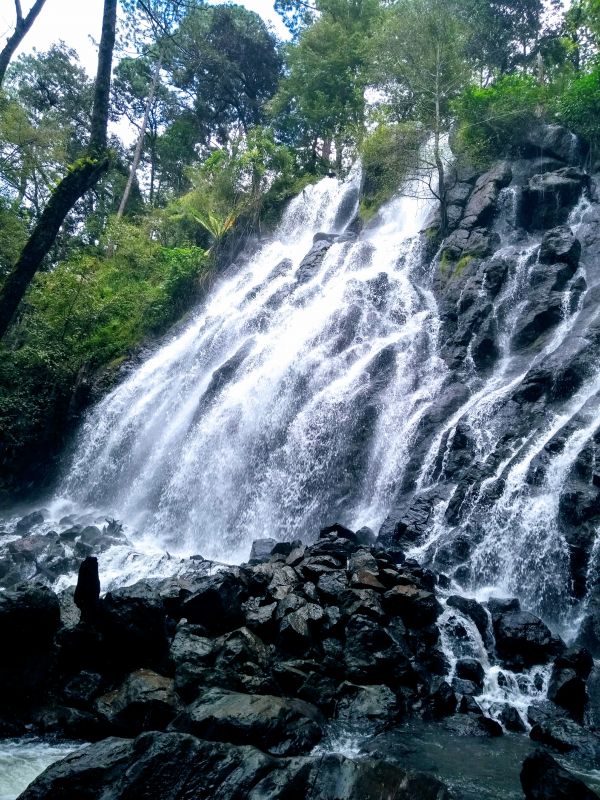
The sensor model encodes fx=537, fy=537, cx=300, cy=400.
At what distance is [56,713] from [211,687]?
5.51ft

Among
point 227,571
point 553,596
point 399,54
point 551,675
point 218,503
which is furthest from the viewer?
point 399,54

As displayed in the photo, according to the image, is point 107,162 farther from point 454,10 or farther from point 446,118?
point 454,10

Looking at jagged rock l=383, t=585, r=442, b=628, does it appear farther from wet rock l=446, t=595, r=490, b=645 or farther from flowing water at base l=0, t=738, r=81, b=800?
flowing water at base l=0, t=738, r=81, b=800

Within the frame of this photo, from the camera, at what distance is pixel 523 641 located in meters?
7.28

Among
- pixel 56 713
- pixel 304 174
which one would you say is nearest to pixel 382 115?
pixel 304 174

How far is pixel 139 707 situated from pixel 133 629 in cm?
99

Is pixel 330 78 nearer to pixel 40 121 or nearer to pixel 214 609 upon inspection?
pixel 40 121

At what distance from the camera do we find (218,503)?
14.5m

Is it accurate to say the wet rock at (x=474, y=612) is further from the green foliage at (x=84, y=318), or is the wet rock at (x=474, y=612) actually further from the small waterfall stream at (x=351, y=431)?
the green foliage at (x=84, y=318)

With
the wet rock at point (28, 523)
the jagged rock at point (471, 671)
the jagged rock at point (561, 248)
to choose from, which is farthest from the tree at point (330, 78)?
the jagged rock at point (471, 671)

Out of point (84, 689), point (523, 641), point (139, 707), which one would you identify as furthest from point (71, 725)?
point (523, 641)

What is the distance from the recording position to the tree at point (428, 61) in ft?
68.7

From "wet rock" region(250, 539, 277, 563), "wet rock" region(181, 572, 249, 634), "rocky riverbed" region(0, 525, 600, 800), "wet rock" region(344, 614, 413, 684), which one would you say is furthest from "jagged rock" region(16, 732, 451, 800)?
"wet rock" region(250, 539, 277, 563)

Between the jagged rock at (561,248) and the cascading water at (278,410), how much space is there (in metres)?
3.66
